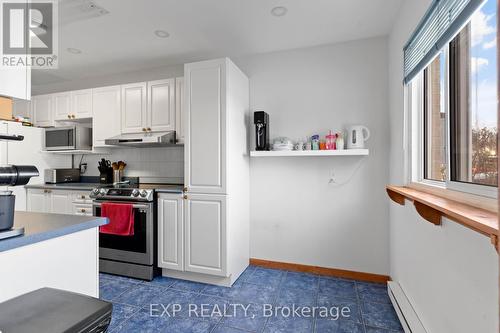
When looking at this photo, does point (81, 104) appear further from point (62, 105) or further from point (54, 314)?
point (54, 314)

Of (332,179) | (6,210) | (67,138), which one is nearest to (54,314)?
(6,210)

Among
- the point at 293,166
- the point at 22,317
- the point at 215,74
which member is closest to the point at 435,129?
the point at 293,166

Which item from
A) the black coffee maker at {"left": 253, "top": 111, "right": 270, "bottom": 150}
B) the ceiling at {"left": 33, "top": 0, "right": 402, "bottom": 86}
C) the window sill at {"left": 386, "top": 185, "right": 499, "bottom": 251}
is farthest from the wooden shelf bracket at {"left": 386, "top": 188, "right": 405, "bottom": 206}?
the ceiling at {"left": 33, "top": 0, "right": 402, "bottom": 86}

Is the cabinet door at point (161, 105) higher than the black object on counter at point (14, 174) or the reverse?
higher

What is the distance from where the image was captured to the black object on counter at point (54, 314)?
0.70 meters

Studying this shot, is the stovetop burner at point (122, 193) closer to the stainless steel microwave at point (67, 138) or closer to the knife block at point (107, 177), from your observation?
the knife block at point (107, 177)

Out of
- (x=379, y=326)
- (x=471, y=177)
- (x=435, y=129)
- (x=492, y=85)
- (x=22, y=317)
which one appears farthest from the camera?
(x=379, y=326)

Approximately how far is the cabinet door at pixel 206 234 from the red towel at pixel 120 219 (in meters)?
0.60

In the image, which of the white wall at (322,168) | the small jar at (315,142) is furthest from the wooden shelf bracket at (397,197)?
the small jar at (315,142)

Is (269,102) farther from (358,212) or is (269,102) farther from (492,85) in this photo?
(492,85)

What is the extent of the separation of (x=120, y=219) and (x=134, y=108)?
1.38 meters

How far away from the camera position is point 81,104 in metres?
3.41

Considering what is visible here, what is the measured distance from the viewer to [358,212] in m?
2.61

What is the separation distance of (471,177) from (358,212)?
4.89 ft
